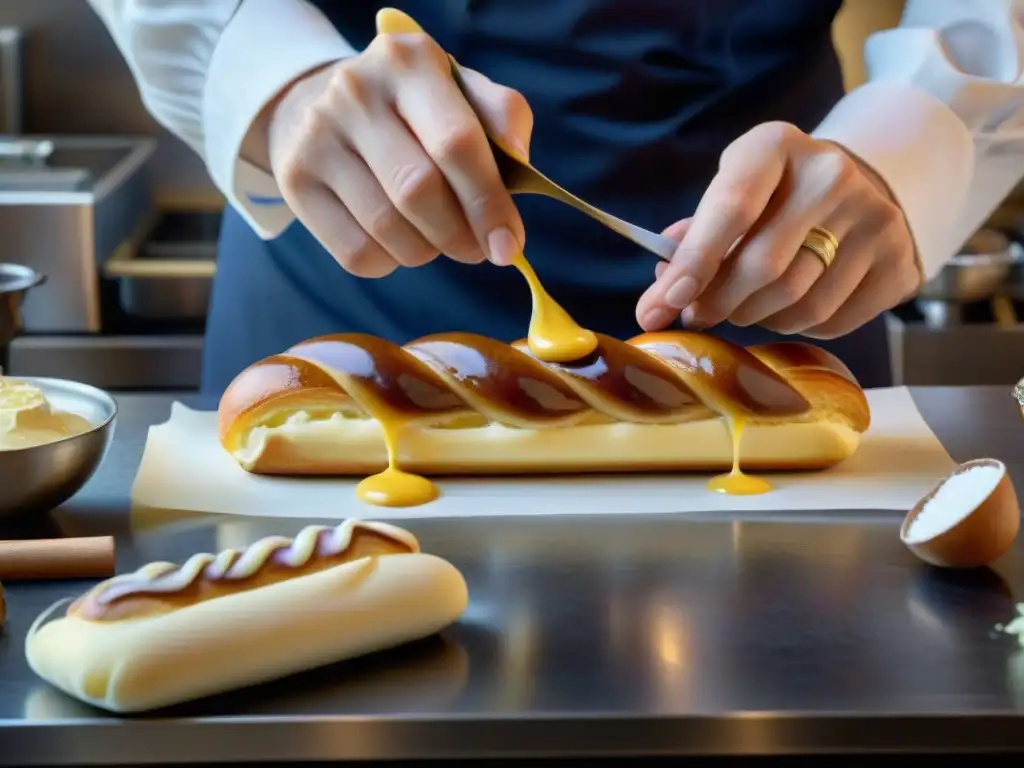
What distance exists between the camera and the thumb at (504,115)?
2.99 ft

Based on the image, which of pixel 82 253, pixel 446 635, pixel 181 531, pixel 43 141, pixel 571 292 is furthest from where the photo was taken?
pixel 43 141

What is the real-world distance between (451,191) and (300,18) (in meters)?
0.26

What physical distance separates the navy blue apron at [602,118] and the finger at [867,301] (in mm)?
168

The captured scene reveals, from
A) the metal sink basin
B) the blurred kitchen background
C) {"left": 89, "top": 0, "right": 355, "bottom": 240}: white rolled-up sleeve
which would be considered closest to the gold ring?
{"left": 89, "top": 0, "right": 355, "bottom": 240}: white rolled-up sleeve

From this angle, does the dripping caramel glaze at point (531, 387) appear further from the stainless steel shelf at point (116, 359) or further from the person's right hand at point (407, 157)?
the stainless steel shelf at point (116, 359)

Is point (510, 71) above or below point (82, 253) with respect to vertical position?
above

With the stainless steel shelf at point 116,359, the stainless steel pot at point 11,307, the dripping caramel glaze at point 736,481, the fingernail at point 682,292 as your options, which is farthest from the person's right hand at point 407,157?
the stainless steel shelf at point 116,359

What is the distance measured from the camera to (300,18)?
1.08 meters

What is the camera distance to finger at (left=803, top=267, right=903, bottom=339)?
1.08 meters

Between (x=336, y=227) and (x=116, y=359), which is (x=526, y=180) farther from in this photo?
(x=116, y=359)

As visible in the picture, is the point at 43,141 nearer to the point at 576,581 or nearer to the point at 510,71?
the point at 510,71

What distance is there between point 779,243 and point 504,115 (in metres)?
0.22

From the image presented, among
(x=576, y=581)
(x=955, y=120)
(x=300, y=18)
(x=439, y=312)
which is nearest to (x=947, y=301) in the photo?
(x=955, y=120)

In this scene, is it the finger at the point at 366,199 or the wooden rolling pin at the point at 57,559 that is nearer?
the wooden rolling pin at the point at 57,559
